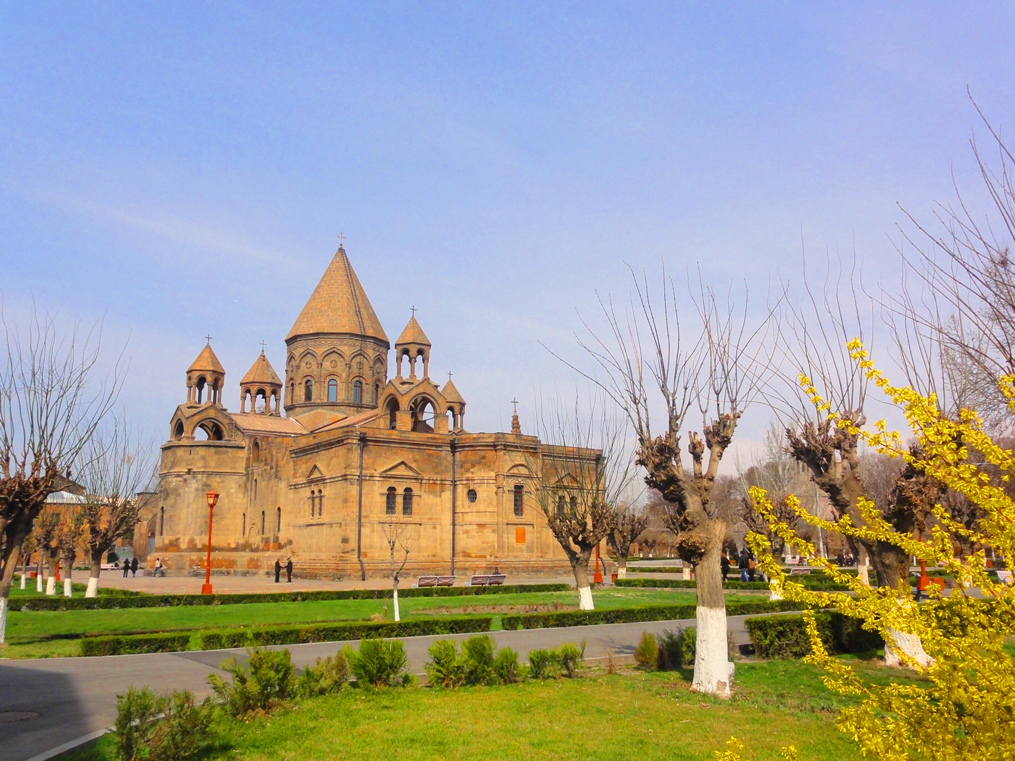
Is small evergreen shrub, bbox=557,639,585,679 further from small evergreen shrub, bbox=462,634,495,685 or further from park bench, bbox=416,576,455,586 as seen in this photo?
park bench, bbox=416,576,455,586

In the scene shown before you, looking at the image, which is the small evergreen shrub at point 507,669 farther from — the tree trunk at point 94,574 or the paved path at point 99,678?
the tree trunk at point 94,574

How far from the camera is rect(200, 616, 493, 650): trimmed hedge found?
608 inches

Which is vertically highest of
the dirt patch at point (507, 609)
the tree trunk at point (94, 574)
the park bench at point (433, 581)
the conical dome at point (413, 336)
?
the conical dome at point (413, 336)

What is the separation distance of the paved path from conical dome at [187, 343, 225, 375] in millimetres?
34119

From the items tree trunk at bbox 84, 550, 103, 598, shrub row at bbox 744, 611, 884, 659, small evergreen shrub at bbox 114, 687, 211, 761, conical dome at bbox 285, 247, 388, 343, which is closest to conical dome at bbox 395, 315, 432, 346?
conical dome at bbox 285, 247, 388, 343

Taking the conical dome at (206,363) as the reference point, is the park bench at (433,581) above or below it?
below

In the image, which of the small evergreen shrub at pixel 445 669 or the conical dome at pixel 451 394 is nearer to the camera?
the small evergreen shrub at pixel 445 669

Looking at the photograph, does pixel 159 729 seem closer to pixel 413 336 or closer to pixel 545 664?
pixel 545 664

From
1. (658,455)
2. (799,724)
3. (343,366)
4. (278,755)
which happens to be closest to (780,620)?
(658,455)

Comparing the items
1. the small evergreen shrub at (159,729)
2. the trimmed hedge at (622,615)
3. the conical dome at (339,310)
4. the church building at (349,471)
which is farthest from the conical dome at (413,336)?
the small evergreen shrub at (159,729)

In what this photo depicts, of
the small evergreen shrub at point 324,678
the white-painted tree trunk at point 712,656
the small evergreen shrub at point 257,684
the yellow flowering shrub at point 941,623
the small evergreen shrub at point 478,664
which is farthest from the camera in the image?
the small evergreen shrub at point 478,664

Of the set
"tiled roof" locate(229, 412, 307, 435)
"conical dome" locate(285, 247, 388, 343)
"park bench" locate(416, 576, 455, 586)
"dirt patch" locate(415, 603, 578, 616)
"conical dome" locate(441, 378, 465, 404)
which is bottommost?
"dirt patch" locate(415, 603, 578, 616)

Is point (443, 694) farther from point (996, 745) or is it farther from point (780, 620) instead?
point (996, 745)

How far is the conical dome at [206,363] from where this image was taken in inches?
1853
